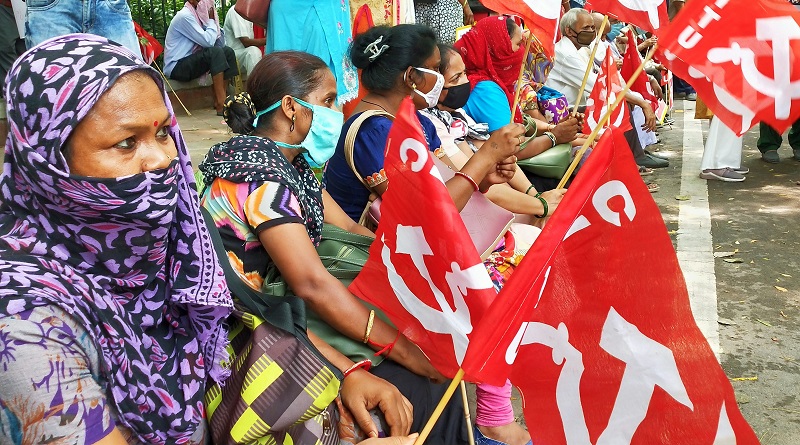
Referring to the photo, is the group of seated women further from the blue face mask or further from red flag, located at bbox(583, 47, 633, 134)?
red flag, located at bbox(583, 47, 633, 134)

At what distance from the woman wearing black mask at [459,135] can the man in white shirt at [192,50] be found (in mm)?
4850

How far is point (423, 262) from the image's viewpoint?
1848 millimetres

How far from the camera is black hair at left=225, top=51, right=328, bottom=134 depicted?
8.39 ft

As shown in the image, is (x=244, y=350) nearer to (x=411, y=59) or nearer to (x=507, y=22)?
(x=411, y=59)

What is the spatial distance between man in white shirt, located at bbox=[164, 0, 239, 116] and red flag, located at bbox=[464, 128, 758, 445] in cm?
730

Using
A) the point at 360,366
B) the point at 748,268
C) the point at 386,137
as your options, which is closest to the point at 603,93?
the point at 748,268

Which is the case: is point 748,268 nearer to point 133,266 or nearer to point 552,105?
point 552,105

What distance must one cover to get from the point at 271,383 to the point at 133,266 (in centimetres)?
45

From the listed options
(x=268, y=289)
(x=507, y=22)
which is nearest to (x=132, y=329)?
(x=268, y=289)

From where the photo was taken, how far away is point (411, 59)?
323 cm

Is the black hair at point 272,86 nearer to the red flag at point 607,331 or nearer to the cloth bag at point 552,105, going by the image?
the red flag at point 607,331

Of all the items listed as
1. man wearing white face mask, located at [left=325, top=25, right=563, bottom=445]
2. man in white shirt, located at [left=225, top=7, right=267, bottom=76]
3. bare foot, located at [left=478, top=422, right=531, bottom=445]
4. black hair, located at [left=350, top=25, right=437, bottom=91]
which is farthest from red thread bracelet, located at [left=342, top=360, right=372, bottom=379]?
man in white shirt, located at [left=225, top=7, right=267, bottom=76]

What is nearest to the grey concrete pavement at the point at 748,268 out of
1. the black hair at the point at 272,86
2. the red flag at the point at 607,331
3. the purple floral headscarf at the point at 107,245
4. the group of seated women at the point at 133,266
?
the group of seated women at the point at 133,266

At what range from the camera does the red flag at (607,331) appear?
5.28 ft
